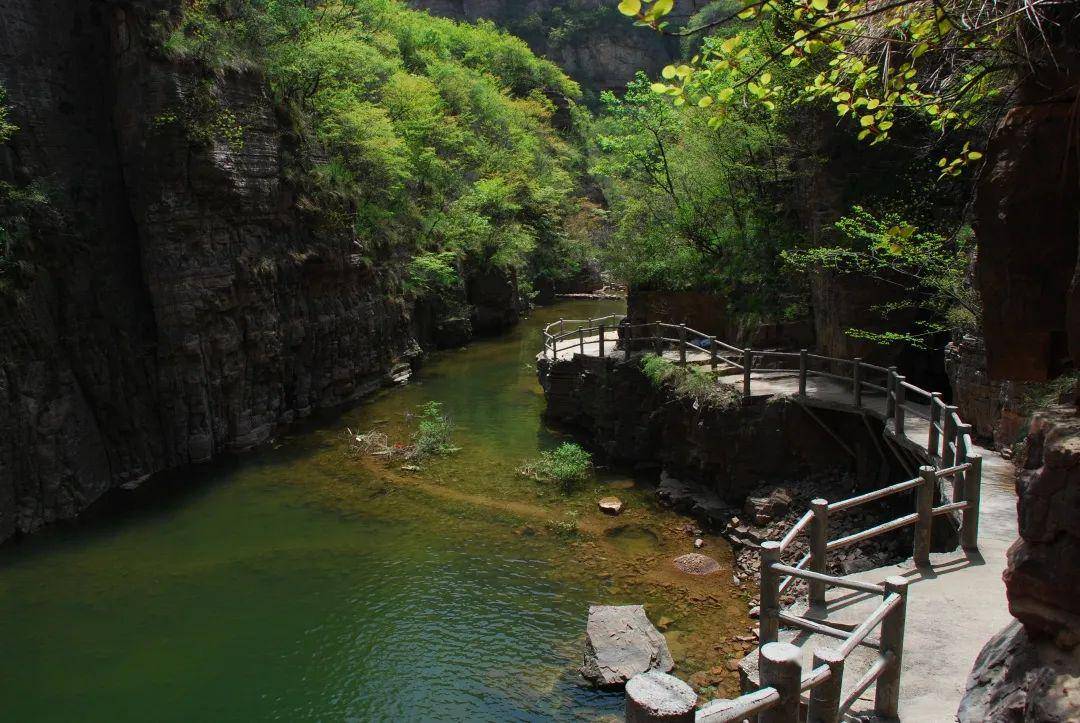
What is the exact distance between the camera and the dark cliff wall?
54.6 ft

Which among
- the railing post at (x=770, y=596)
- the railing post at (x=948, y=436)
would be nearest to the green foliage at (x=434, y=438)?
the railing post at (x=948, y=436)

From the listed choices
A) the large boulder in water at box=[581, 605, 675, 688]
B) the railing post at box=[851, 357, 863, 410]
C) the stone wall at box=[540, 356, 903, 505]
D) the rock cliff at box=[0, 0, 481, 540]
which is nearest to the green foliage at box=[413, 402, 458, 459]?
the stone wall at box=[540, 356, 903, 505]

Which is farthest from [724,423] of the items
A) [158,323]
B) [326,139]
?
[326,139]

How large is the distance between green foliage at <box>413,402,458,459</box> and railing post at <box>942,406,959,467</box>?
506 inches

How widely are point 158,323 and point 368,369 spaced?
8655 mm

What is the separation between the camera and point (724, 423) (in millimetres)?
15891

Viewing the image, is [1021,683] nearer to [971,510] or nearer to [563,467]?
[971,510]

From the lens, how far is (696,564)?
13.8m

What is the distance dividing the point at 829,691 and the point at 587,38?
76.2 m

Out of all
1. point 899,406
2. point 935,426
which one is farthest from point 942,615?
point 899,406

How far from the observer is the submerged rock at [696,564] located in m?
13.6

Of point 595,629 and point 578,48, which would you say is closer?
point 595,629

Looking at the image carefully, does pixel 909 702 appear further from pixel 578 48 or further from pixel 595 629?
pixel 578 48

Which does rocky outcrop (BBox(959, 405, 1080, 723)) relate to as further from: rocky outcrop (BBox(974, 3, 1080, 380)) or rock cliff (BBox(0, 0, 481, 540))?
rock cliff (BBox(0, 0, 481, 540))
